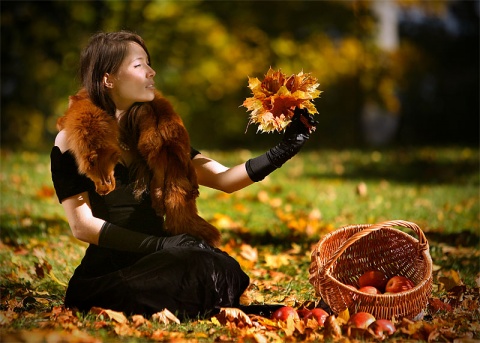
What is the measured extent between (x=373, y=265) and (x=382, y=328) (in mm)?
797

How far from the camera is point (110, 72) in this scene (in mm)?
3529

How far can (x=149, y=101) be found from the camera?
3.60 meters

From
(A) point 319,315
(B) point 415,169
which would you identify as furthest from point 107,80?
(B) point 415,169

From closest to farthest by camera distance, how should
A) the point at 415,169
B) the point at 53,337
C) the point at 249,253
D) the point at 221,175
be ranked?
the point at 53,337
the point at 221,175
the point at 249,253
the point at 415,169

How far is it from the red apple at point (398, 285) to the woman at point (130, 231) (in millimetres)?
721

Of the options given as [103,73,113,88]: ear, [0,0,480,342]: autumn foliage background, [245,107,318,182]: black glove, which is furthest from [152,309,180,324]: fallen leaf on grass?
[0,0,480,342]: autumn foliage background

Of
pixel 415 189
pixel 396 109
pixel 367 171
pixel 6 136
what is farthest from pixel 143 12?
pixel 415 189

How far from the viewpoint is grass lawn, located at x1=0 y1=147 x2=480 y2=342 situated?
3217 mm

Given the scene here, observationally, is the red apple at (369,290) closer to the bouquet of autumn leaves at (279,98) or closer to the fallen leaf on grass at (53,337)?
the bouquet of autumn leaves at (279,98)

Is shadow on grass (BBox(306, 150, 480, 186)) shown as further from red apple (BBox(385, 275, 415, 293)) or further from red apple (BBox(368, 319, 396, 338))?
red apple (BBox(368, 319, 396, 338))

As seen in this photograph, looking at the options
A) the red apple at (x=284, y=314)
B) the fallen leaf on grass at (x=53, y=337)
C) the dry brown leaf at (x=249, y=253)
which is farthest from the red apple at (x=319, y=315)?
the dry brown leaf at (x=249, y=253)

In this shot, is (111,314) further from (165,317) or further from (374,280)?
(374,280)

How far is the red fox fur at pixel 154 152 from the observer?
3.30 meters

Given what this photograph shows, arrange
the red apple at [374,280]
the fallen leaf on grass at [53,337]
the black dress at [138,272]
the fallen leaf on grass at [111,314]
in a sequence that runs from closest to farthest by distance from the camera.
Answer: the fallen leaf on grass at [53,337], the fallen leaf on grass at [111,314], the black dress at [138,272], the red apple at [374,280]
